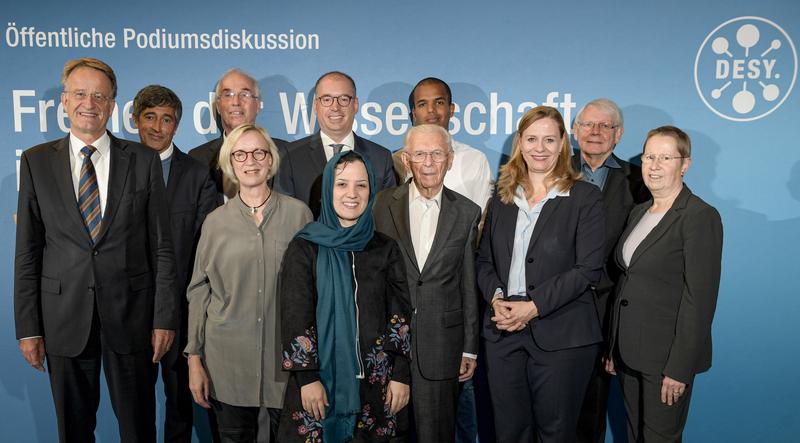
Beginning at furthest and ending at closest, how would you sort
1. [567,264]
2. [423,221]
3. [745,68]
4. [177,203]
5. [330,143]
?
[745,68], [330,143], [177,203], [423,221], [567,264]

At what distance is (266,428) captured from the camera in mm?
2672

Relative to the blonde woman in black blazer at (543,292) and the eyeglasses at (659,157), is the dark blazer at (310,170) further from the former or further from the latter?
the eyeglasses at (659,157)

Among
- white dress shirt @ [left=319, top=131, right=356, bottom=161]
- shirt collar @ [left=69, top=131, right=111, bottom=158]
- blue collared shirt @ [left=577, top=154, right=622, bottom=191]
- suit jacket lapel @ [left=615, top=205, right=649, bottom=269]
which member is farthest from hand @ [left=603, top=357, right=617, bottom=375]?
shirt collar @ [left=69, top=131, right=111, bottom=158]

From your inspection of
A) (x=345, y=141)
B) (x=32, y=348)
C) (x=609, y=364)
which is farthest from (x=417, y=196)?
(x=32, y=348)

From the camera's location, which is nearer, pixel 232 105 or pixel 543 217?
pixel 543 217

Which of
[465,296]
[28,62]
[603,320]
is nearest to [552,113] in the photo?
[465,296]

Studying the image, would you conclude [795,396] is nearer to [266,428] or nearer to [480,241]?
[480,241]

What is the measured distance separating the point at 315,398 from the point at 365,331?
0.31 m

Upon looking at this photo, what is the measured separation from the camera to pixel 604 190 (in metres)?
3.32

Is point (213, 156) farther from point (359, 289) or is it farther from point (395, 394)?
point (395, 394)

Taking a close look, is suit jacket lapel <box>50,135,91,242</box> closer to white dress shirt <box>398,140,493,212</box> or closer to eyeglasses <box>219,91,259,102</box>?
eyeglasses <box>219,91,259,102</box>

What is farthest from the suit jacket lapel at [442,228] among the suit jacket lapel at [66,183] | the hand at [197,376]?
the suit jacket lapel at [66,183]

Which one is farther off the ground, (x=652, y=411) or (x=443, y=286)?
(x=443, y=286)

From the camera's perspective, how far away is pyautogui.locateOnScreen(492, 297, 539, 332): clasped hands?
263 cm
